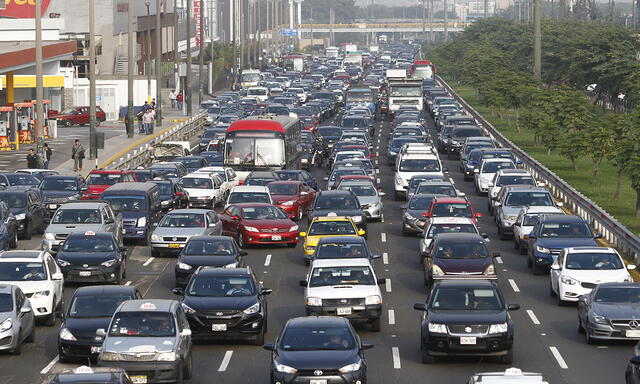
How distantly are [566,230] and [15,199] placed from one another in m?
17.7

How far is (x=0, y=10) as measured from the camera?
108 m

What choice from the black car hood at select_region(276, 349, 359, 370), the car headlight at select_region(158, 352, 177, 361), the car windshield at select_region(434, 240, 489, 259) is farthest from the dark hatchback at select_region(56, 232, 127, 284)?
the black car hood at select_region(276, 349, 359, 370)

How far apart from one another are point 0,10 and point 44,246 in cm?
7205

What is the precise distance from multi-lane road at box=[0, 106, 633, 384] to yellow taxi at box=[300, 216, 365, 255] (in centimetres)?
83

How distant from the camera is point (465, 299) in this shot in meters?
26.4

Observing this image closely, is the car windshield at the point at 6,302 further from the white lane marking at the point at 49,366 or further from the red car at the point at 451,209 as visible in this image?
the red car at the point at 451,209

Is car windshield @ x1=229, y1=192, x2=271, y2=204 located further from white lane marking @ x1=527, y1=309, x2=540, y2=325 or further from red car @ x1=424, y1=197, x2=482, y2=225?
white lane marking @ x1=527, y1=309, x2=540, y2=325

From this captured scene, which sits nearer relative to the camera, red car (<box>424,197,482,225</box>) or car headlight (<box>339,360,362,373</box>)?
car headlight (<box>339,360,362,373</box>)

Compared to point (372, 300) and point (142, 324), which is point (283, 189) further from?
point (142, 324)

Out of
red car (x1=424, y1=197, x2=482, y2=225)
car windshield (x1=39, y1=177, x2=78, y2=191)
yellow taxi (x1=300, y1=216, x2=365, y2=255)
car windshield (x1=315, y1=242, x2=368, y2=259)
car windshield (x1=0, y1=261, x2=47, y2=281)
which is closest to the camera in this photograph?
car windshield (x1=0, y1=261, x2=47, y2=281)

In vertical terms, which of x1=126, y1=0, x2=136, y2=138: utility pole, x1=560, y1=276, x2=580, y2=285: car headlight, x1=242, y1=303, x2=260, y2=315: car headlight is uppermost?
x1=126, y1=0, x2=136, y2=138: utility pole

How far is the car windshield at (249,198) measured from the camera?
4656 cm

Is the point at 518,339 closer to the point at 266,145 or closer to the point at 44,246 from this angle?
the point at 44,246

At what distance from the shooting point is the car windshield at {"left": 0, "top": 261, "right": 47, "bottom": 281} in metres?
30.5
